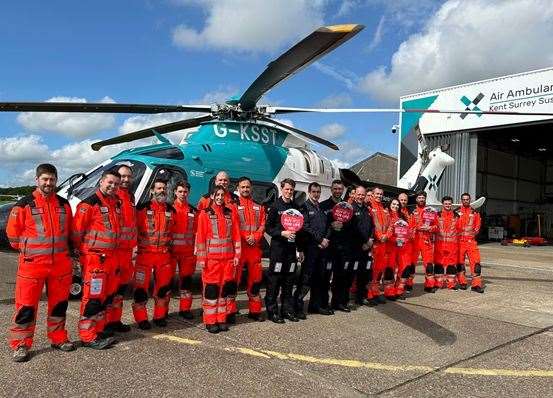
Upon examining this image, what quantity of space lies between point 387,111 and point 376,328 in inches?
133

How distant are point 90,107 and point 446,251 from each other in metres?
6.60

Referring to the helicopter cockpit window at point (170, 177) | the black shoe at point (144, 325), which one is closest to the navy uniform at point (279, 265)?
the black shoe at point (144, 325)

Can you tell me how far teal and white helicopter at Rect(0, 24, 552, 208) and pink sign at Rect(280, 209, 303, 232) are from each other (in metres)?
1.93

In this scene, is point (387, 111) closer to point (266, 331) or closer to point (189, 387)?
point (266, 331)

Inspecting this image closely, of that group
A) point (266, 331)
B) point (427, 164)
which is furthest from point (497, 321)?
point (427, 164)

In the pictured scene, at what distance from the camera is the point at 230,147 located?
8.23 metres

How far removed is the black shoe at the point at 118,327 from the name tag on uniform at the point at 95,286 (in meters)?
0.61

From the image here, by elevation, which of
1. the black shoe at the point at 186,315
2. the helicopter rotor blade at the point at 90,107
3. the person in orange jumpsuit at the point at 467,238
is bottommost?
the black shoe at the point at 186,315

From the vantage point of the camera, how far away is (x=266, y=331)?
18.3 ft

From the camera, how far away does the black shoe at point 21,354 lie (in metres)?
4.27

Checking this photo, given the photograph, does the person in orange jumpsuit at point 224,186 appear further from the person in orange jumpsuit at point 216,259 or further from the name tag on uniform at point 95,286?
the name tag on uniform at point 95,286

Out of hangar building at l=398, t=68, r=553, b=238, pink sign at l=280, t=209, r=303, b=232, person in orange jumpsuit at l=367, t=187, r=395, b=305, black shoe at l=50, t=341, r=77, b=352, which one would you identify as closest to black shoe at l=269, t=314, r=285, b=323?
pink sign at l=280, t=209, r=303, b=232

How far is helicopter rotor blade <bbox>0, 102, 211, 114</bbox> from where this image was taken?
22.2ft

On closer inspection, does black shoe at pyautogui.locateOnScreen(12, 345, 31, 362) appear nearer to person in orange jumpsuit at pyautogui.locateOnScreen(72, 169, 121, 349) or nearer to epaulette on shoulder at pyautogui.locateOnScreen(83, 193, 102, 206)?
person in orange jumpsuit at pyautogui.locateOnScreen(72, 169, 121, 349)
